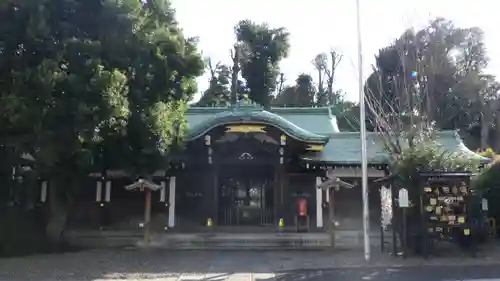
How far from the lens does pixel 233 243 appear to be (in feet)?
57.8

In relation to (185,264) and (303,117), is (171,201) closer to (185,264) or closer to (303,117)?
(185,264)

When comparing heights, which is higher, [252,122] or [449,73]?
[449,73]

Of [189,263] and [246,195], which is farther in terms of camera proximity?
[246,195]

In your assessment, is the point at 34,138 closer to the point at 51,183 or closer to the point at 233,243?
the point at 51,183

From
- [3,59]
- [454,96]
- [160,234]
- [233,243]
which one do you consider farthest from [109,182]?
[454,96]

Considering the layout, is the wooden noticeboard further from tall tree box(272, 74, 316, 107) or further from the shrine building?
tall tree box(272, 74, 316, 107)

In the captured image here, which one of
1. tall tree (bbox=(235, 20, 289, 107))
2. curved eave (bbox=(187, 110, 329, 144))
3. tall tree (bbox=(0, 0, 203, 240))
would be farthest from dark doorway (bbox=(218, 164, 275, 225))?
tall tree (bbox=(235, 20, 289, 107))

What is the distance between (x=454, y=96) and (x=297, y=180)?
2149 centimetres

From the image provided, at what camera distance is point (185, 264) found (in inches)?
520

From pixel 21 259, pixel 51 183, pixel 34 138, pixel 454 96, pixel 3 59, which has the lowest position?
pixel 21 259

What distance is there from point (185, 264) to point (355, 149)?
35.5 feet

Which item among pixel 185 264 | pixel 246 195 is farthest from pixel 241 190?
pixel 185 264

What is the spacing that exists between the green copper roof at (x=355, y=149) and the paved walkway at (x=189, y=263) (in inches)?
200

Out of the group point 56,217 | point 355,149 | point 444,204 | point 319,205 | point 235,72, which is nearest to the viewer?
point 444,204
